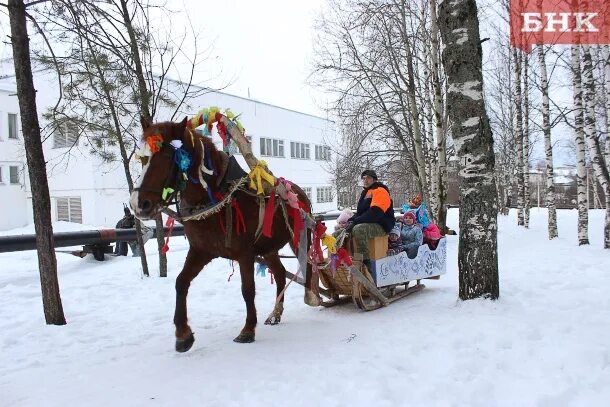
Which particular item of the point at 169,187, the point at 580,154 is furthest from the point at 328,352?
the point at 580,154

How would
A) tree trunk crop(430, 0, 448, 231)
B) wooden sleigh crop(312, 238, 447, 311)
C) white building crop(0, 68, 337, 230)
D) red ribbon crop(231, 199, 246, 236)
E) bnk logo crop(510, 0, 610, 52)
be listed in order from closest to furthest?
red ribbon crop(231, 199, 246, 236) → wooden sleigh crop(312, 238, 447, 311) → bnk logo crop(510, 0, 610, 52) → tree trunk crop(430, 0, 448, 231) → white building crop(0, 68, 337, 230)

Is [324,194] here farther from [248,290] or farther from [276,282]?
[248,290]

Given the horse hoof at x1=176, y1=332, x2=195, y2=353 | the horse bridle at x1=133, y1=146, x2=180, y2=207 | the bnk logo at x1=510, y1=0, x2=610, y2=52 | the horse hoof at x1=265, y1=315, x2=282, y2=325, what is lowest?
the horse hoof at x1=265, y1=315, x2=282, y2=325

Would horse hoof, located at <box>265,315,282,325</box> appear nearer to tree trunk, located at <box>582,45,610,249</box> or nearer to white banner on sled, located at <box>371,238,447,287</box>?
white banner on sled, located at <box>371,238,447,287</box>

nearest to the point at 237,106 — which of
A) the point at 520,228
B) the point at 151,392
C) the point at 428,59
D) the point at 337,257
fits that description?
the point at 428,59

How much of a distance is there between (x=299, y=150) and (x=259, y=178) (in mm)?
29740

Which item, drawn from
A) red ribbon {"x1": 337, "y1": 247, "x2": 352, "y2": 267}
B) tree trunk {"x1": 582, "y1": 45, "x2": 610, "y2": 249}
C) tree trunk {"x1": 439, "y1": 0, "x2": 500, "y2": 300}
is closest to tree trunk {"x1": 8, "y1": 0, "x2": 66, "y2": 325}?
red ribbon {"x1": 337, "y1": 247, "x2": 352, "y2": 267}

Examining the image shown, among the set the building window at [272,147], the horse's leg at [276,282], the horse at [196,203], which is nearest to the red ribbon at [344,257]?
the horse's leg at [276,282]

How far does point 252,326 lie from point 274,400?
1.49 metres

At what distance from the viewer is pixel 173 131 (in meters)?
4.16

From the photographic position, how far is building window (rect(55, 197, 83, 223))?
21.9m

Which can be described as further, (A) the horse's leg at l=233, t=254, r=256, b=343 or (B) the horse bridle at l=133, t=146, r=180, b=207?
(A) the horse's leg at l=233, t=254, r=256, b=343

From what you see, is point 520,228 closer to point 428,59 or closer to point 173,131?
point 428,59

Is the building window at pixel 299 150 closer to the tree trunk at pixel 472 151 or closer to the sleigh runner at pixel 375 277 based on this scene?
the sleigh runner at pixel 375 277
